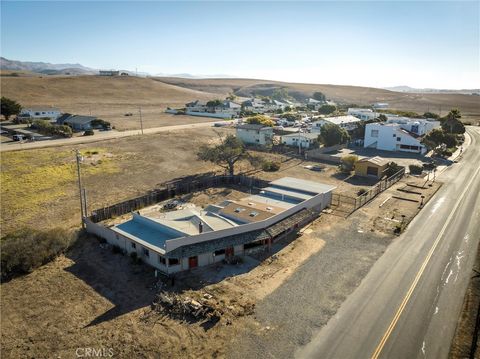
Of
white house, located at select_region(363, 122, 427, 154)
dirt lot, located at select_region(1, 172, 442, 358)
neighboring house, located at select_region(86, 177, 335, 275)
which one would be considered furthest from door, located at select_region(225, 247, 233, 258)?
white house, located at select_region(363, 122, 427, 154)

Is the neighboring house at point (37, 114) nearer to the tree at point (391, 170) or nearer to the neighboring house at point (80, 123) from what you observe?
the neighboring house at point (80, 123)

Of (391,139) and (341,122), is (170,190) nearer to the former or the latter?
(391,139)

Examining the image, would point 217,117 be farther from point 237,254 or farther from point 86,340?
point 86,340

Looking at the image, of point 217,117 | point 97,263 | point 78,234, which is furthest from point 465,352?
point 217,117

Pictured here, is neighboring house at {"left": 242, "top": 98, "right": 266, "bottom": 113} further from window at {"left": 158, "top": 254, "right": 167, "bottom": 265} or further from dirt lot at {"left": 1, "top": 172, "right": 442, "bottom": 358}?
window at {"left": 158, "top": 254, "right": 167, "bottom": 265}

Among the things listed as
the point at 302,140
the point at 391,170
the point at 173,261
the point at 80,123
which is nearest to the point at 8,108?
the point at 80,123

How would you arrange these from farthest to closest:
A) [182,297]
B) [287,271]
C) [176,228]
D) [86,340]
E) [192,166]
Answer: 1. [192,166]
2. [176,228]
3. [287,271]
4. [182,297]
5. [86,340]
